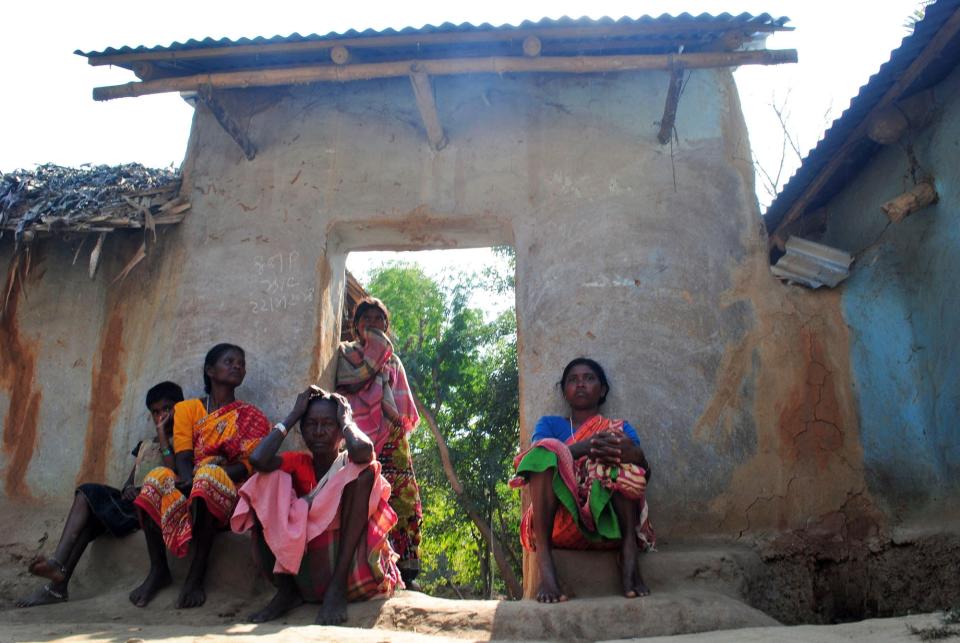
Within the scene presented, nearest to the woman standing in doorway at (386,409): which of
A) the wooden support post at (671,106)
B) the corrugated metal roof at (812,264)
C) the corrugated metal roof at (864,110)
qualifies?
the wooden support post at (671,106)

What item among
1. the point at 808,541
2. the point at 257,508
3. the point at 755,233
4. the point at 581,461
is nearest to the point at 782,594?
the point at 808,541

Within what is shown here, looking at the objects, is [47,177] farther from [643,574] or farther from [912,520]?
[912,520]

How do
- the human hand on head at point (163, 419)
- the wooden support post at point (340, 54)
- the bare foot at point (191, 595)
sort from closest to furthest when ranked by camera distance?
the bare foot at point (191, 595)
the human hand on head at point (163, 419)
the wooden support post at point (340, 54)

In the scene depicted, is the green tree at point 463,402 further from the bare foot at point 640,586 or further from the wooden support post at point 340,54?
the bare foot at point 640,586

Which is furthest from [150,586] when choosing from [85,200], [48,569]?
[85,200]

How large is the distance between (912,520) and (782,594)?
82cm

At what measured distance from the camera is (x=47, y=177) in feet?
19.0

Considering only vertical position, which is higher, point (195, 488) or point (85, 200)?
point (85, 200)

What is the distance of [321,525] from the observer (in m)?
3.87

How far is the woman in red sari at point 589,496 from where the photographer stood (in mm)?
4027

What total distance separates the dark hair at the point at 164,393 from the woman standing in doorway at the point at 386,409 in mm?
959

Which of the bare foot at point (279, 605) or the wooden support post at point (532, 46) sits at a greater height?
the wooden support post at point (532, 46)

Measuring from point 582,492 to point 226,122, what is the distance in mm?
3263

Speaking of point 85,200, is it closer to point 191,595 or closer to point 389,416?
point 389,416
